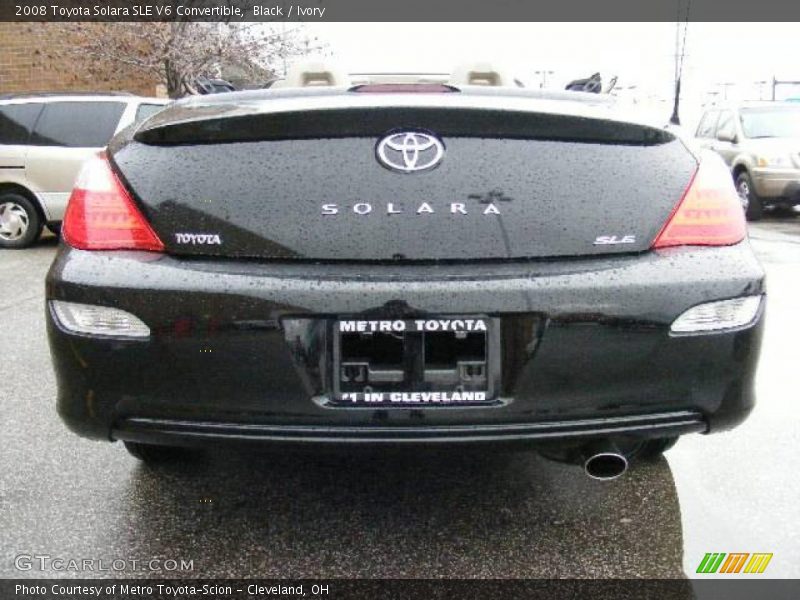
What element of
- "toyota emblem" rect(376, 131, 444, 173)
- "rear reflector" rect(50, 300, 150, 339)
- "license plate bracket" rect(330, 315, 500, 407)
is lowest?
"license plate bracket" rect(330, 315, 500, 407)

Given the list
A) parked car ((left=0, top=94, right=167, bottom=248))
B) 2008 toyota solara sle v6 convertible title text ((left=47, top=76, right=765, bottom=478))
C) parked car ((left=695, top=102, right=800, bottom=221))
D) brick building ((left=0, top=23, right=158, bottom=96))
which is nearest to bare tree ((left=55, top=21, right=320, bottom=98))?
brick building ((left=0, top=23, right=158, bottom=96))

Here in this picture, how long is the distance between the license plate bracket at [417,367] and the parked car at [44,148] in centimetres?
815

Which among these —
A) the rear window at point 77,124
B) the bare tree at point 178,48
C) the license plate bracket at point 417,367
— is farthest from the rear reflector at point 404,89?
the bare tree at point 178,48

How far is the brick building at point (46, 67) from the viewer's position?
60.8ft

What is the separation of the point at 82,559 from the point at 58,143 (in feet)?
26.6

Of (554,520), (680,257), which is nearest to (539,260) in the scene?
(680,257)

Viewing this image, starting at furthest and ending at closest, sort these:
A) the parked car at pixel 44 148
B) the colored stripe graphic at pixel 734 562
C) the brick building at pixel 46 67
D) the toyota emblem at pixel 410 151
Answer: the brick building at pixel 46 67 < the parked car at pixel 44 148 < the colored stripe graphic at pixel 734 562 < the toyota emblem at pixel 410 151

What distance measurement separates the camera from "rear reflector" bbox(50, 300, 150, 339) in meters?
2.06

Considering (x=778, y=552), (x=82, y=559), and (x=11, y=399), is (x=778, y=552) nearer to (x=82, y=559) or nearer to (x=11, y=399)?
(x=82, y=559)

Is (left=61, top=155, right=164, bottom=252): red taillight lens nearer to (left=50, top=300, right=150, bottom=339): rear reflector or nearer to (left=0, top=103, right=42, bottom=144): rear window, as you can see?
(left=50, top=300, right=150, bottom=339): rear reflector

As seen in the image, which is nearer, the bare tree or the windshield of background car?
the windshield of background car

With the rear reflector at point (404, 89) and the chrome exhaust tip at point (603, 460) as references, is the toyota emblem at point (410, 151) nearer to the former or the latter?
the rear reflector at point (404, 89)

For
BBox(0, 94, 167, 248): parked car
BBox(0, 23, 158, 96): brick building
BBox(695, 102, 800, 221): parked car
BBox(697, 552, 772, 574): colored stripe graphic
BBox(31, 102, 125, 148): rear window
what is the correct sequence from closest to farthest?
BBox(697, 552, 772, 574): colored stripe graphic < BBox(0, 94, 167, 248): parked car < BBox(31, 102, 125, 148): rear window < BBox(695, 102, 800, 221): parked car < BBox(0, 23, 158, 96): brick building

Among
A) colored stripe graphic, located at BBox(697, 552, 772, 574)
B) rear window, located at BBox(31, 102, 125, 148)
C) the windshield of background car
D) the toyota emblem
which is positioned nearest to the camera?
the toyota emblem
